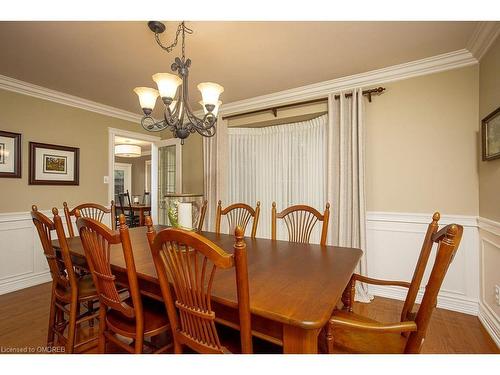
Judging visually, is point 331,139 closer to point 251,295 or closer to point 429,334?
point 429,334

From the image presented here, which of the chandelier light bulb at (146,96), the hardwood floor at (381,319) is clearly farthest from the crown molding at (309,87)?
the hardwood floor at (381,319)

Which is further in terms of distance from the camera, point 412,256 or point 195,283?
point 412,256

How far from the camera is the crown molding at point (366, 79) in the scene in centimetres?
221

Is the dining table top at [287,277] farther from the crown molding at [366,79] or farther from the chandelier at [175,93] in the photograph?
the crown molding at [366,79]

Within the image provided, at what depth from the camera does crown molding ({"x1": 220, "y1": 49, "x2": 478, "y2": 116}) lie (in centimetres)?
221

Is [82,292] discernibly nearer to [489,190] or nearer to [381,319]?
[381,319]

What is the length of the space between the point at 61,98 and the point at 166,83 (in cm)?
241

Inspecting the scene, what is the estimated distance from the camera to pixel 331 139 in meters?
2.72

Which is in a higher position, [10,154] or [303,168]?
[10,154]

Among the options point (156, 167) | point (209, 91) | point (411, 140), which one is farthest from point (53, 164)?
point (411, 140)

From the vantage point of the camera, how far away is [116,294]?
1272 mm
